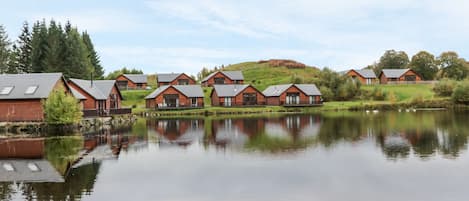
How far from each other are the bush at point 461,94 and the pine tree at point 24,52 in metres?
67.4

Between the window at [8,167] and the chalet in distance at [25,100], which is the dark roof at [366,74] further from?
the window at [8,167]

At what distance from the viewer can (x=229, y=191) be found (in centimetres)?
1448

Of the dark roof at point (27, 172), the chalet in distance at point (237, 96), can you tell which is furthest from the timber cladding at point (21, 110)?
the chalet in distance at point (237, 96)

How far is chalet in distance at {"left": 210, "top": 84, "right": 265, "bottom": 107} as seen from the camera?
72.1 meters

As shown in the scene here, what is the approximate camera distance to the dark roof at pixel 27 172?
16281 millimetres

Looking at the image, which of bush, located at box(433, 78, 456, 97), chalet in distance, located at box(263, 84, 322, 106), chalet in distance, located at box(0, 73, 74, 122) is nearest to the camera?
chalet in distance, located at box(0, 73, 74, 122)

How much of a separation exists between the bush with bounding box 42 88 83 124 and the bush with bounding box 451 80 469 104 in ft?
187

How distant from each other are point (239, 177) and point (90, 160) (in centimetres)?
811

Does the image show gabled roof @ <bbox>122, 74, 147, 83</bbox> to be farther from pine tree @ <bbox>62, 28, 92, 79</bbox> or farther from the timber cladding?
the timber cladding

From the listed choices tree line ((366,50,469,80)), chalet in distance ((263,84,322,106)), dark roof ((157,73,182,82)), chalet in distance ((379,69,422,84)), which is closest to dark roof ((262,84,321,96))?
chalet in distance ((263,84,322,106))

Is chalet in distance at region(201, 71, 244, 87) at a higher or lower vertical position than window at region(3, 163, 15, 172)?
higher

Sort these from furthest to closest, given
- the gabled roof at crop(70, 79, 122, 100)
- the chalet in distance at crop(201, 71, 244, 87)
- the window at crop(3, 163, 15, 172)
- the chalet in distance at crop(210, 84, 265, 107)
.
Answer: the chalet in distance at crop(201, 71, 244, 87)
the chalet in distance at crop(210, 84, 265, 107)
the gabled roof at crop(70, 79, 122, 100)
the window at crop(3, 163, 15, 172)

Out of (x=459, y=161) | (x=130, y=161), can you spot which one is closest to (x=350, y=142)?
(x=459, y=161)

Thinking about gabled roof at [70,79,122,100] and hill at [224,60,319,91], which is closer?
gabled roof at [70,79,122,100]
